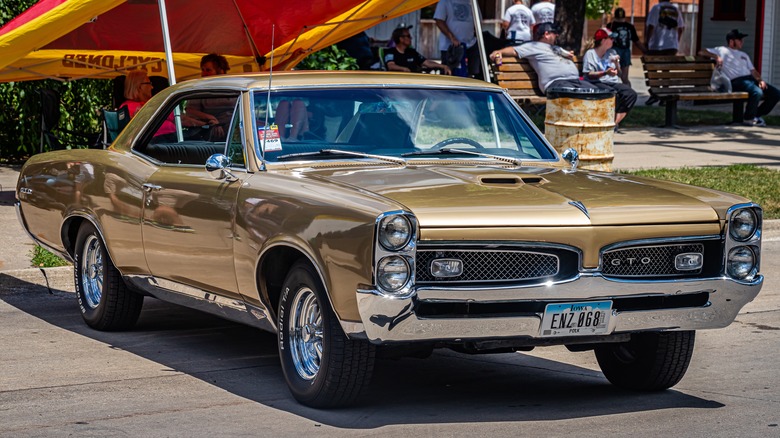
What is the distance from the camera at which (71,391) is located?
6727mm

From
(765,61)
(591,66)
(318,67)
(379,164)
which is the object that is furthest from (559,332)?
(765,61)

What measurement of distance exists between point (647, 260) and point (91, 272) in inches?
153

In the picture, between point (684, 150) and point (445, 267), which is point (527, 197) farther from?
point (684, 150)

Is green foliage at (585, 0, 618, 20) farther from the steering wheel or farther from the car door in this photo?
the car door

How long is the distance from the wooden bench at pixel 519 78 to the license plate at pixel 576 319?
1350cm

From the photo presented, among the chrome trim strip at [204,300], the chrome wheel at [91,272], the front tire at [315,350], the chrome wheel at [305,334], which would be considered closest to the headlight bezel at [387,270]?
the front tire at [315,350]

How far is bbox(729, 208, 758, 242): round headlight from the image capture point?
6219 millimetres

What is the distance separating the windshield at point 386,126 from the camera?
278 inches

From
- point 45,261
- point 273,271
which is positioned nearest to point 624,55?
point 45,261

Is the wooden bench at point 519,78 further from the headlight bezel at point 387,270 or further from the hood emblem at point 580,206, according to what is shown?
the headlight bezel at point 387,270

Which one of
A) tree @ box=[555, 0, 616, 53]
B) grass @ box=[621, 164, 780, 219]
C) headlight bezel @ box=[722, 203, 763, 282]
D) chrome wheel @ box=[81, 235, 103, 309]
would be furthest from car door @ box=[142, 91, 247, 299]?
tree @ box=[555, 0, 616, 53]

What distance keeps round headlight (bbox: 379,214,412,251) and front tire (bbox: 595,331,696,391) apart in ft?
5.09

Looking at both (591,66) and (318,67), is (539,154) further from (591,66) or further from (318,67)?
(591,66)

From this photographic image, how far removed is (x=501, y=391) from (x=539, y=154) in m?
1.45
